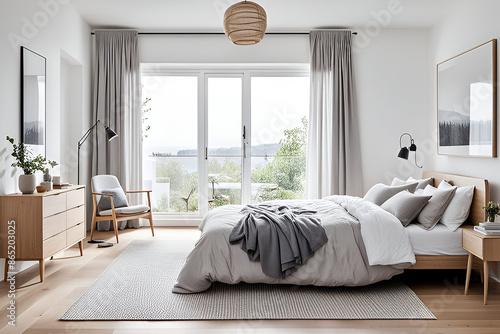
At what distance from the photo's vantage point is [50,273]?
3613 millimetres

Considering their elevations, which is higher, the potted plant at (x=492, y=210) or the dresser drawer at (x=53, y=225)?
the potted plant at (x=492, y=210)

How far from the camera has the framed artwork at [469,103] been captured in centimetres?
369

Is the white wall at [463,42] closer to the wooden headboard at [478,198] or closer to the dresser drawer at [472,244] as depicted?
the wooden headboard at [478,198]

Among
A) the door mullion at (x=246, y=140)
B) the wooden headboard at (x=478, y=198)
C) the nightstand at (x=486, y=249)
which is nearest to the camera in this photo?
the nightstand at (x=486, y=249)

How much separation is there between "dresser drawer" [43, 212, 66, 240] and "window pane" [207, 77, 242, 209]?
256 centimetres

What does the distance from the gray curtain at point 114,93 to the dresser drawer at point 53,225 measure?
73.1 inches

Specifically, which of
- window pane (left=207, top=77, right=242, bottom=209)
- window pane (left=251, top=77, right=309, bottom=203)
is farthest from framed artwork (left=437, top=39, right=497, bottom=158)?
window pane (left=207, top=77, right=242, bottom=209)

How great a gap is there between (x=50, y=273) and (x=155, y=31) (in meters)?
3.59

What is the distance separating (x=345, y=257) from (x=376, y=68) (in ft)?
11.3

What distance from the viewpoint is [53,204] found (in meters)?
3.52

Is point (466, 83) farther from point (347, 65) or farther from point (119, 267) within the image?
point (119, 267)

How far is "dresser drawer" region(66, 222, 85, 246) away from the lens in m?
3.86

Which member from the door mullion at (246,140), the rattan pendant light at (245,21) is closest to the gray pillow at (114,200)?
the door mullion at (246,140)

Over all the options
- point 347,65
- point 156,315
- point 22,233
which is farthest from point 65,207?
point 347,65
